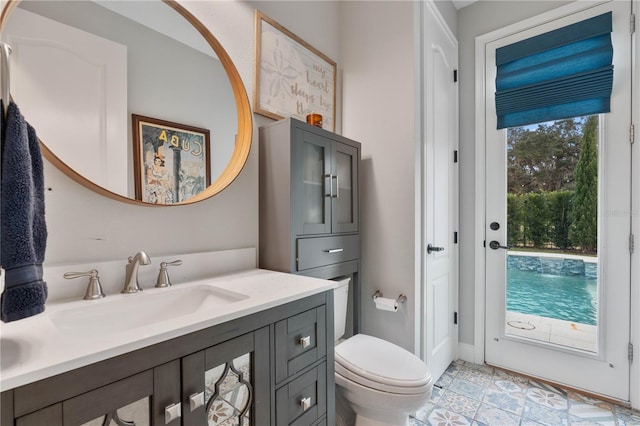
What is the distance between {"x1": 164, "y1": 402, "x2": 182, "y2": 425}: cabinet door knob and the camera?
2.12 feet

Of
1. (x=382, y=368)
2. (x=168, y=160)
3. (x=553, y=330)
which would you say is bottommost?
(x=553, y=330)

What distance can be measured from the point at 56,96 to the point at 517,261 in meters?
2.67

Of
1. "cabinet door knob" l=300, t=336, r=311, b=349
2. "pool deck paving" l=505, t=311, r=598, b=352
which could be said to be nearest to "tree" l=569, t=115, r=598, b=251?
"pool deck paving" l=505, t=311, r=598, b=352

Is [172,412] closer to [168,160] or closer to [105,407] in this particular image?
[105,407]

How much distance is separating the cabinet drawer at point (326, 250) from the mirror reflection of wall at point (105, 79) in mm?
545

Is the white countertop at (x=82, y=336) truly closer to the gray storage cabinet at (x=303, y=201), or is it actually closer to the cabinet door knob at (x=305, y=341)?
the cabinet door knob at (x=305, y=341)

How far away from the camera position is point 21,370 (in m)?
0.48

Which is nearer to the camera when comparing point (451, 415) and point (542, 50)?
point (451, 415)

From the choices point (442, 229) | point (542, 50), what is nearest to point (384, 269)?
point (442, 229)

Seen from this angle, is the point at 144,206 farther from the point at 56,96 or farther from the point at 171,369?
the point at 171,369

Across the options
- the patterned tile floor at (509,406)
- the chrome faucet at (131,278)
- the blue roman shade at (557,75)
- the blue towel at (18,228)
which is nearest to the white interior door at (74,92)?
the chrome faucet at (131,278)

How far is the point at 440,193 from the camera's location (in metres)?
2.04

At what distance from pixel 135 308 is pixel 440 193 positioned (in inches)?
73.6

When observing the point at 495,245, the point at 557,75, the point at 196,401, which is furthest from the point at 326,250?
the point at 557,75
